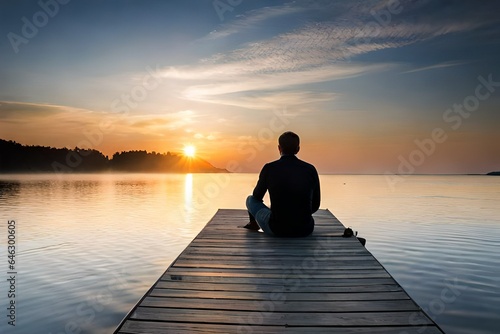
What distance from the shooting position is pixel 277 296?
4.43 meters

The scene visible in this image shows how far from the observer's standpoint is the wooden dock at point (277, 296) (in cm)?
357

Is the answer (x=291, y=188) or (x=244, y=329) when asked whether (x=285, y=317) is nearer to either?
(x=244, y=329)

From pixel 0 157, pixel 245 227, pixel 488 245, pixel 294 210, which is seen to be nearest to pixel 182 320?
pixel 294 210

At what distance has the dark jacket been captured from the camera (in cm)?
696

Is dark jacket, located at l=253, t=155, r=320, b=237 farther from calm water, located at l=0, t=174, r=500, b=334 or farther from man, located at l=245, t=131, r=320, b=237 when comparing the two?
calm water, located at l=0, t=174, r=500, b=334

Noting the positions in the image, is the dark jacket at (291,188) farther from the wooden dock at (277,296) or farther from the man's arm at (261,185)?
→ the wooden dock at (277,296)

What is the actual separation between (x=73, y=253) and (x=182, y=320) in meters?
10.8

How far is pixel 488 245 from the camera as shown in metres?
14.5

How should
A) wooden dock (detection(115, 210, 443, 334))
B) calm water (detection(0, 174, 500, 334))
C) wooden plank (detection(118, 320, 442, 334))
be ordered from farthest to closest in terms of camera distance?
calm water (detection(0, 174, 500, 334)) → wooden dock (detection(115, 210, 443, 334)) → wooden plank (detection(118, 320, 442, 334))

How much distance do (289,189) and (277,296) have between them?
9.16 ft

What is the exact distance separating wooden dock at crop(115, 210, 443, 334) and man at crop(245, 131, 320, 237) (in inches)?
24.9

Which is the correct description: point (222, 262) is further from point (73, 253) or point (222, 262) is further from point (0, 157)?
point (0, 157)

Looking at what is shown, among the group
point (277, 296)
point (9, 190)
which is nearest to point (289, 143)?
point (277, 296)

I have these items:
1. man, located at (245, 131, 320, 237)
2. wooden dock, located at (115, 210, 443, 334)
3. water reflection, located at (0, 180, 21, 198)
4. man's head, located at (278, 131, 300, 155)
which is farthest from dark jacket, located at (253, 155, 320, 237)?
water reflection, located at (0, 180, 21, 198)
